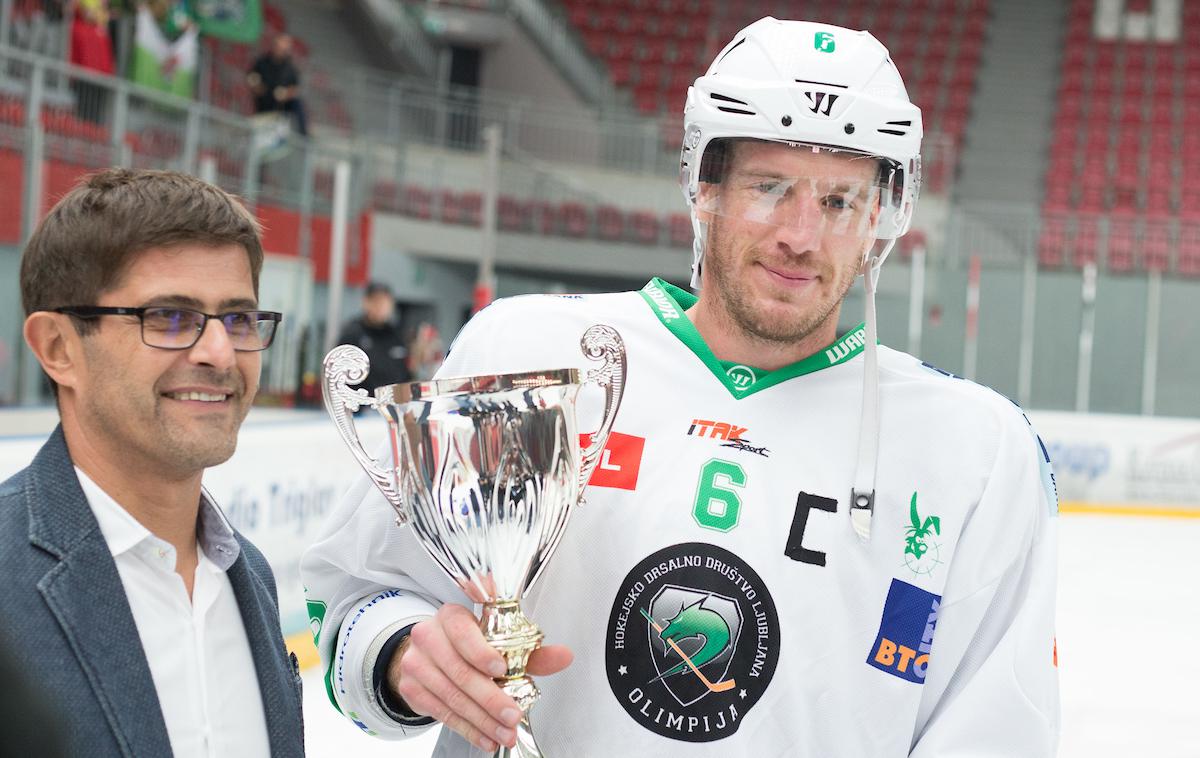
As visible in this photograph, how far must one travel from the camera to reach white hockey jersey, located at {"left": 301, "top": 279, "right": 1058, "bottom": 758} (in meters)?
1.41

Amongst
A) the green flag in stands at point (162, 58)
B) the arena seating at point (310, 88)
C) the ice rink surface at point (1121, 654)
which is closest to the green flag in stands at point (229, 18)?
the arena seating at point (310, 88)

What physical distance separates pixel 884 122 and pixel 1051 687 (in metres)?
0.63

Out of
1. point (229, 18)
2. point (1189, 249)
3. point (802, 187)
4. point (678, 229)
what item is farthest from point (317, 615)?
→ point (229, 18)

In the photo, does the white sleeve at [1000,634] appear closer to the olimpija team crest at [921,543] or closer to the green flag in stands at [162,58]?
the olimpija team crest at [921,543]

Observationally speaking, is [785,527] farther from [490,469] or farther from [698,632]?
[490,469]

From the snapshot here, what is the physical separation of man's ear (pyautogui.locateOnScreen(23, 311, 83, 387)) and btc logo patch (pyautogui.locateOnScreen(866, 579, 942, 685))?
851 millimetres

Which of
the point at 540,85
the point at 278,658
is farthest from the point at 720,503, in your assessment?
the point at 540,85

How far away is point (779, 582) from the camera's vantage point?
1423 mm

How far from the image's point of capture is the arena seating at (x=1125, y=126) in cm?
1398

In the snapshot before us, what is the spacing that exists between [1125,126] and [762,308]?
15030mm

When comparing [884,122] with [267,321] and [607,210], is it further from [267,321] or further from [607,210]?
[607,210]

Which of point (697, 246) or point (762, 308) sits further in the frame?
point (697, 246)

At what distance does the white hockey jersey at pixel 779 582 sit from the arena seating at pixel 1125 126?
1121 cm

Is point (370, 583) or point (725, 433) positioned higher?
point (725, 433)
